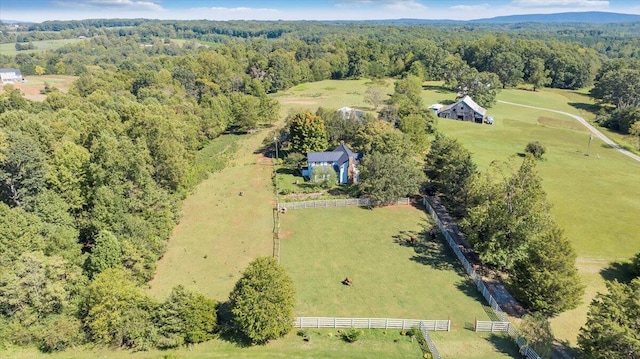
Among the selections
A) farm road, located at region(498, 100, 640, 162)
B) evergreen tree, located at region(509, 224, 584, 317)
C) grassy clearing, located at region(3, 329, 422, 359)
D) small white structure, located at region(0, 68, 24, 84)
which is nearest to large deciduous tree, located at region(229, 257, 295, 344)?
grassy clearing, located at region(3, 329, 422, 359)

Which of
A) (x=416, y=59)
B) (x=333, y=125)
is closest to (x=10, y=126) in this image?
(x=333, y=125)

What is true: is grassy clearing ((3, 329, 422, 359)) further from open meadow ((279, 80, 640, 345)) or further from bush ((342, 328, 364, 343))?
open meadow ((279, 80, 640, 345))

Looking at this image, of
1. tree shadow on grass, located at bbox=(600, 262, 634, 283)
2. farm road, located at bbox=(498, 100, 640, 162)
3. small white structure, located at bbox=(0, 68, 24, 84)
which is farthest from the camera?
small white structure, located at bbox=(0, 68, 24, 84)

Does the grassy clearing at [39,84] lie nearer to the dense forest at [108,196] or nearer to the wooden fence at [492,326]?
the dense forest at [108,196]

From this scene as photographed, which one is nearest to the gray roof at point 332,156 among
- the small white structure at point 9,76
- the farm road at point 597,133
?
the farm road at point 597,133

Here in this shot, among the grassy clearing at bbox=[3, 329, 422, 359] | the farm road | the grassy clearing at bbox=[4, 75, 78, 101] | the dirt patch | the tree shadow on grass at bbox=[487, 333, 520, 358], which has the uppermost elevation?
the grassy clearing at bbox=[4, 75, 78, 101]
